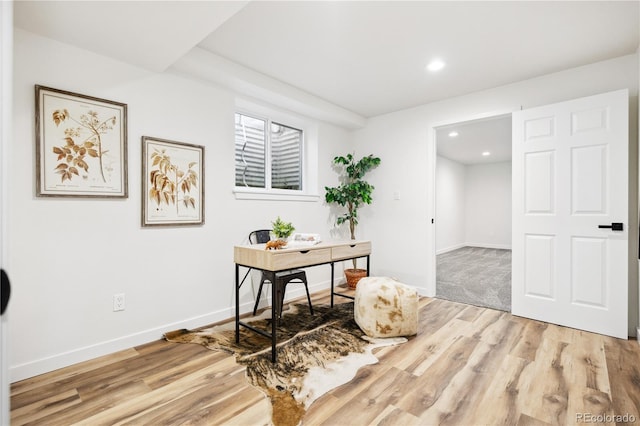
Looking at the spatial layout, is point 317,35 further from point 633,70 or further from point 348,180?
point 633,70

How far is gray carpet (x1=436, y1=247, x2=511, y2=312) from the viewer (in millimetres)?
3701

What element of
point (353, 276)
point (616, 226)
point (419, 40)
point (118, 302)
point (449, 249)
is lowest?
point (449, 249)

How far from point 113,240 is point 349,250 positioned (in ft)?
6.06

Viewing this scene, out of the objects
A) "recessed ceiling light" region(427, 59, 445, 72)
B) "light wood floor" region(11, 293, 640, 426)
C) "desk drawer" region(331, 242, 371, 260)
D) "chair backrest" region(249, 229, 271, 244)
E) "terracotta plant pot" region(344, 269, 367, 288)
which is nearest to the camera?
"light wood floor" region(11, 293, 640, 426)

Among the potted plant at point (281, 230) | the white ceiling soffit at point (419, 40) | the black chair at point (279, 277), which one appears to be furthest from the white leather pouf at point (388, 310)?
the white ceiling soffit at point (419, 40)

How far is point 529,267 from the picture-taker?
10.0 ft

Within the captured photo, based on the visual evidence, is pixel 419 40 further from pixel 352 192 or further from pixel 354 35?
pixel 352 192

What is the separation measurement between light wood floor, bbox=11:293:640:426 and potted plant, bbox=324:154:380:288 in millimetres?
1676

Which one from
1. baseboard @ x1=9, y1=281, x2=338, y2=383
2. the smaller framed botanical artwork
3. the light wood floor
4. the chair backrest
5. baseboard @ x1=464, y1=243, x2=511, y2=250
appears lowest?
the light wood floor

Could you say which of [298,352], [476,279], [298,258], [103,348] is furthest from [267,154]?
[476,279]

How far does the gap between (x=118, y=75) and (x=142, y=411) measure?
7.39 ft

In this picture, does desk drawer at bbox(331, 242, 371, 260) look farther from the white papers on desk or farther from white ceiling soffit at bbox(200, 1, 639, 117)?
white ceiling soffit at bbox(200, 1, 639, 117)

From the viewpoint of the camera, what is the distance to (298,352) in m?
2.29

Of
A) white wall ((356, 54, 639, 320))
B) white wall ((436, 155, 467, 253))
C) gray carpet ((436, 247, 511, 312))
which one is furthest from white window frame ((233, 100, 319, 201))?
white wall ((436, 155, 467, 253))
